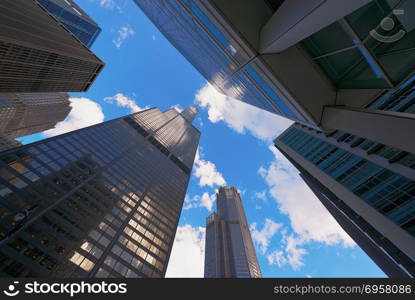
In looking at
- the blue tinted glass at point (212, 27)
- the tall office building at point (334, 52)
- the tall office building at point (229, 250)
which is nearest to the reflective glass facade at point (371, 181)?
the tall office building at point (334, 52)

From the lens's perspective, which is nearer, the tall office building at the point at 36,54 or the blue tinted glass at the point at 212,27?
the blue tinted glass at the point at 212,27

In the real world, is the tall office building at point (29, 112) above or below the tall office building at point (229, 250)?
below

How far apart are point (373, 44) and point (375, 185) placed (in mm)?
31765

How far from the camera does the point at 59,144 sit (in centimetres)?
4694

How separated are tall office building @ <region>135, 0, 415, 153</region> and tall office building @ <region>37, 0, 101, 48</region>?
610 ft

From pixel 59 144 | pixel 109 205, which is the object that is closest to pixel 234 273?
pixel 109 205

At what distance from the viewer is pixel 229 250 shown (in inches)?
5207

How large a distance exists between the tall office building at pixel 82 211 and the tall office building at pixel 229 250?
258 feet

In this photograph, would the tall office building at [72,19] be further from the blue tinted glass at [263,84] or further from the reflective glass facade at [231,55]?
the blue tinted glass at [263,84]

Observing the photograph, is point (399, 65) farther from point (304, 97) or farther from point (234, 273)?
point (234, 273)

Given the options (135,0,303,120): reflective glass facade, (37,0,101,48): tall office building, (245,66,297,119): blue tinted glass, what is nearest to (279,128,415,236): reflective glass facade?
(135,0,303,120): reflective glass facade

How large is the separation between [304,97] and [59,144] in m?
58.3

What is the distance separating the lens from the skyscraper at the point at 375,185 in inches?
906

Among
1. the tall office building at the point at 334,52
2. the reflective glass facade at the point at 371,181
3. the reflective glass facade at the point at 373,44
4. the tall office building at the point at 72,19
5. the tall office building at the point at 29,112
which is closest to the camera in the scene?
the tall office building at the point at 334,52
